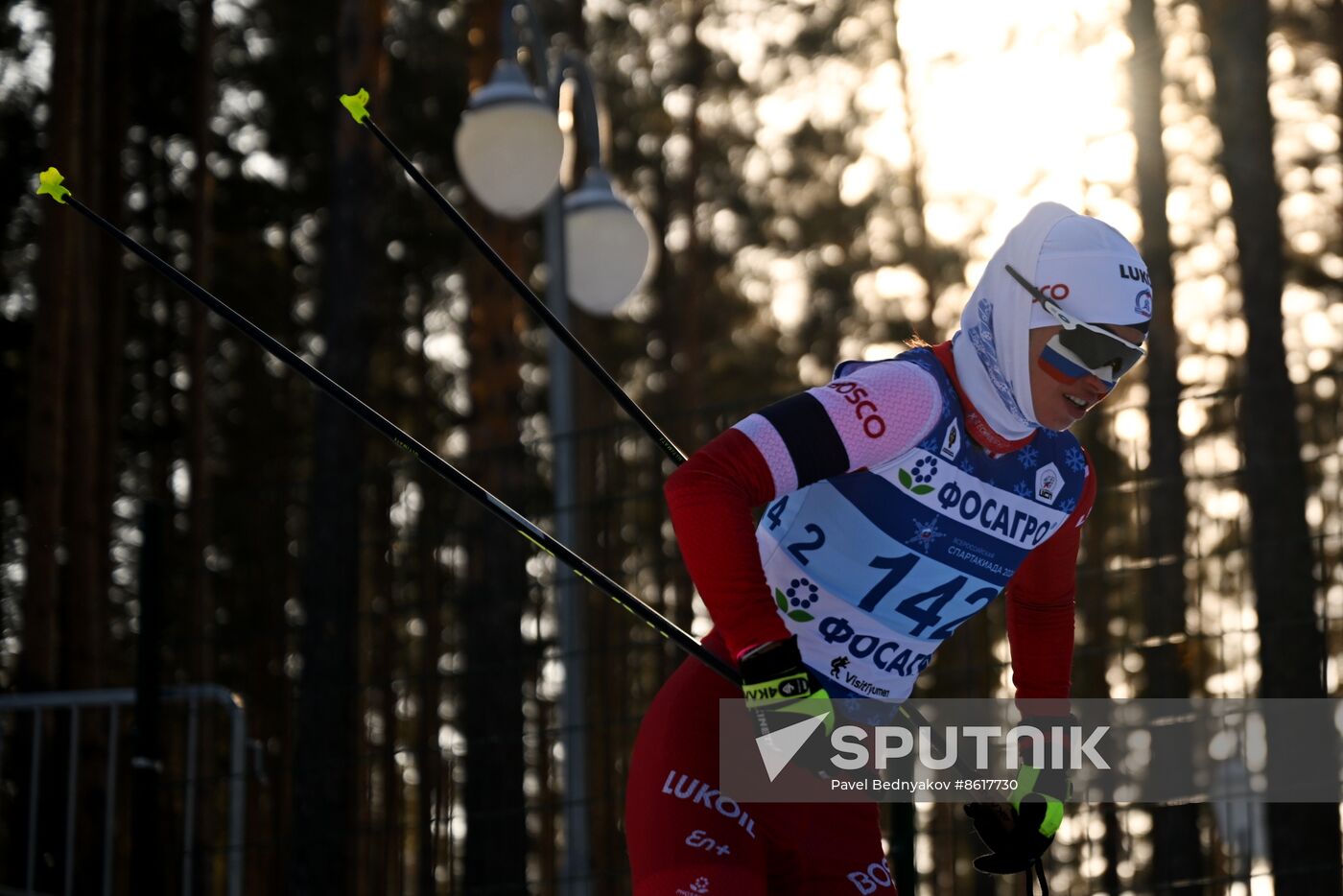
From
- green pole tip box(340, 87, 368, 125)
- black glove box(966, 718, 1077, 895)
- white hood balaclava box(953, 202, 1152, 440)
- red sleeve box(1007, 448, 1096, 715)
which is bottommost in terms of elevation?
black glove box(966, 718, 1077, 895)

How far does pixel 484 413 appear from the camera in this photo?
11.8 meters

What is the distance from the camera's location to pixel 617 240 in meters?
9.25

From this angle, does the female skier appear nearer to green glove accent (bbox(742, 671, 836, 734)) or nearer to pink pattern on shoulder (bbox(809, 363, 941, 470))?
pink pattern on shoulder (bbox(809, 363, 941, 470))

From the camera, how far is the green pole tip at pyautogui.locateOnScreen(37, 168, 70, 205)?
420 cm

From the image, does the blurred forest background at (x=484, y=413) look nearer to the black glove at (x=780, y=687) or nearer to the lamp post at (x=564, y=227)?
the lamp post at (x=564, y=227)

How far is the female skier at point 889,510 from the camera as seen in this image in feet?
12.6

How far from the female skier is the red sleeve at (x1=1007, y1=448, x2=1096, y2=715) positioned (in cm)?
23

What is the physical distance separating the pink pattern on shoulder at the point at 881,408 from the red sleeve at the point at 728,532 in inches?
9.1

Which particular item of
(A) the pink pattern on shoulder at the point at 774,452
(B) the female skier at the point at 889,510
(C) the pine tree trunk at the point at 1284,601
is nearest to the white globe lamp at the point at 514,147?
(C) the pine tree trunk at the point at 1284,601

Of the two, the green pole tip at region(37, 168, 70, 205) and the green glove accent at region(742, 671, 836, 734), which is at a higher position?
the green pole tip at region(37, 168, 70, 205)

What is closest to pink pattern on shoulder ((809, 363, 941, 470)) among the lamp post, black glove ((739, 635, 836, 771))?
black glove ((739, 635, 836, 771))

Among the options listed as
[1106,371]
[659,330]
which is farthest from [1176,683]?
[659,330]

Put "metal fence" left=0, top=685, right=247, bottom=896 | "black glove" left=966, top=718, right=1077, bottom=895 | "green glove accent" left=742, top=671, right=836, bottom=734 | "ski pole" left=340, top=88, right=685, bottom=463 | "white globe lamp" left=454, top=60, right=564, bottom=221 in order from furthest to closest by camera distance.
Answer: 1. "white globe lamp" left=454, top=60, right=564, bottom=221
2. "metal fence" left=0, top=685, right=247, bottom=896
3. "ski pole" left=340, top=88, right=685, bottom=463
4. "black glove" left=966, top=718, right=1077, bottom=895
5. "green glove accent" left=742, top=671, right=836, bottom=734

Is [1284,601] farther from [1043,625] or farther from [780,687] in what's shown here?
[780,687]
